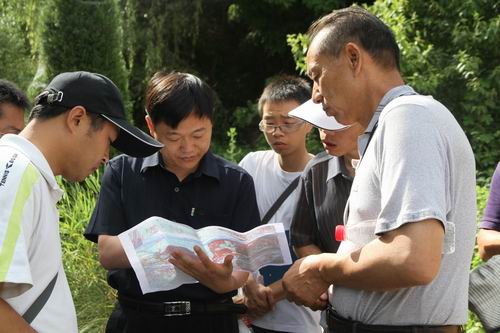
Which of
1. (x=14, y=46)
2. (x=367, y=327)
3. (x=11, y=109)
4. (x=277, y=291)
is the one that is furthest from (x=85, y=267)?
(x=14, y=46)

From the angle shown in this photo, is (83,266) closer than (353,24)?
No

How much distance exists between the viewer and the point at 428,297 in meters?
2.54

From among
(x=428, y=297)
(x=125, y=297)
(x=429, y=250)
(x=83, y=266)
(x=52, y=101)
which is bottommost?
(x=83, y=266)

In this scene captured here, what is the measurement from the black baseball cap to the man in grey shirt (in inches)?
29.2

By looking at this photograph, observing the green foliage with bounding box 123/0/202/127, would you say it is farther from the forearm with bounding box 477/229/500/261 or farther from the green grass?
the forearm with bounding box 477/229/500/261

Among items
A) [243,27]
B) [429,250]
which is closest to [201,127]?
[429,250]

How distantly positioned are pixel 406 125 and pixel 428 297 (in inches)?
23.4

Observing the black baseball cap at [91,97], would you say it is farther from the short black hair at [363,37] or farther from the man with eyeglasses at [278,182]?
the man with eyeglasses at [278,182]

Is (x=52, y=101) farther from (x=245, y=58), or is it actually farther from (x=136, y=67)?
(x=245, y=58)

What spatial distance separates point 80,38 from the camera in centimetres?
1133

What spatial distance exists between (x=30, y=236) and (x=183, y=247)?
1049 mm

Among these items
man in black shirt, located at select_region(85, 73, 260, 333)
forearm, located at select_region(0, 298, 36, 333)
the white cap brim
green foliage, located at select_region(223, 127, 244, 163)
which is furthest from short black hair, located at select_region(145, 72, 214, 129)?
green foliage, located at select_region(223, 127, 244, 163)

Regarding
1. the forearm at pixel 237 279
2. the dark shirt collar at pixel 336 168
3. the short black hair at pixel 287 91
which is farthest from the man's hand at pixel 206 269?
Answer: the short black hair at pixel 287 91

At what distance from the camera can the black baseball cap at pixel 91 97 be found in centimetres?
269
